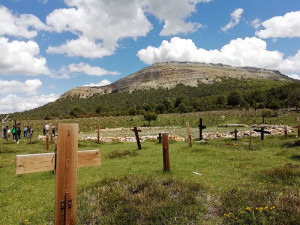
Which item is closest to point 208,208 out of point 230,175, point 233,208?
point 233,208

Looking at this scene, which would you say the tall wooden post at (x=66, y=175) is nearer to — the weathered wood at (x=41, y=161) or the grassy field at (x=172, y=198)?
the weathered wood at (x=41, y=161)

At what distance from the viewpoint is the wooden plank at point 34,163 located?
3105 mm

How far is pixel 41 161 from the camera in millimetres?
3275

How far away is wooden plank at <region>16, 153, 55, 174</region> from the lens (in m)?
3.11

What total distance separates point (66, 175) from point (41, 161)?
2.11 ft

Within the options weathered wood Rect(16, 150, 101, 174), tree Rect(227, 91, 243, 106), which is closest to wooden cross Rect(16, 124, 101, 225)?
weathered wood Rect(16, 150, 101, 174)

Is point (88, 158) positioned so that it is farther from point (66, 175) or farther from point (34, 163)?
point (34, 163)

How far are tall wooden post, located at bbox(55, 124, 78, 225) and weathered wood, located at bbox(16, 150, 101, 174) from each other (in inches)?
17.9

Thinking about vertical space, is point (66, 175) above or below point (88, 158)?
below

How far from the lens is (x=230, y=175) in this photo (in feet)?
28.8

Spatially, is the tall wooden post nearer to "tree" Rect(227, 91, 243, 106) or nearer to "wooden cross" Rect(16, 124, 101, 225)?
"wooden cross" Rect(16, 124, 101, 225)

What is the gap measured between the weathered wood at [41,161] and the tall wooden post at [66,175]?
45cm

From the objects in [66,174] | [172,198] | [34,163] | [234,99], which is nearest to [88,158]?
[66,174]

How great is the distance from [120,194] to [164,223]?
184cm
